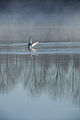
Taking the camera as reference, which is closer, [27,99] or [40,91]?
[27,99]

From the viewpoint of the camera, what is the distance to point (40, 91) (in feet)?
47.5

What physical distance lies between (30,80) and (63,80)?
5.23ft

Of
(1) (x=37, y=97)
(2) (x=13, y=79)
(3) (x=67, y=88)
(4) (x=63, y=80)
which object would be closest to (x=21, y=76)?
(2) (x=13, y=79)

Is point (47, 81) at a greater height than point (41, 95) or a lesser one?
greater

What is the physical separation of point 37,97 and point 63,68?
835cm

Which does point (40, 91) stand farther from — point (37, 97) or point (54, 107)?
point (54, 107)

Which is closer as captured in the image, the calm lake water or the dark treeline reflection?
the calm lake water

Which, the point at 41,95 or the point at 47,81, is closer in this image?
the point at 41,95

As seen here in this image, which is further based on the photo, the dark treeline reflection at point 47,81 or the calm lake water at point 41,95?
the dark treeline reflection at point 47,81

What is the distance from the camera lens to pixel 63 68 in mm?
21516

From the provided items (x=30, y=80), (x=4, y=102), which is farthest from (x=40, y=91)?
(x=30, y=80)

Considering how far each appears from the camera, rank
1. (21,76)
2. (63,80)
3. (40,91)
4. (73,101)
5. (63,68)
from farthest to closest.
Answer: (63,68)
(21,76)
(63,80)
(40,91)
(73,101)

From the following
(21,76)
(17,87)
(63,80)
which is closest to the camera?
(17,87)

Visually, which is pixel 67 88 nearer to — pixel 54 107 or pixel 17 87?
pixel 17 87
